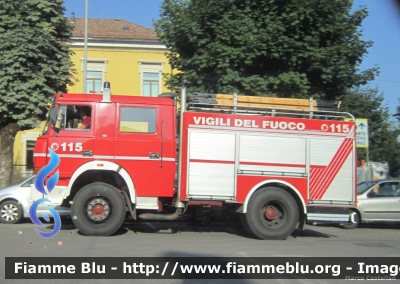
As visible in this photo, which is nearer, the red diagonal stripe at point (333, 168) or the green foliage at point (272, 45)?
the red diagonal stripe at point (333, 168)

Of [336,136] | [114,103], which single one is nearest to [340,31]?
[336,136]

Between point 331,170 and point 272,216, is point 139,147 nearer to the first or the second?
point 272,216

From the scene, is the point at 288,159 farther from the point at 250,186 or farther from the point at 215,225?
the point at 215,225

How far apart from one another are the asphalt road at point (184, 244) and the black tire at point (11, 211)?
15.1 inches

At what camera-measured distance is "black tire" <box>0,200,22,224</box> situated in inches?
522

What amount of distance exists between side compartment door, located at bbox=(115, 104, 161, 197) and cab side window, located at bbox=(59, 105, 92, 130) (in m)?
0.63

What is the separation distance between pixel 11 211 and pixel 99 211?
411 cm

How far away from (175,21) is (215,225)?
5.87 metres

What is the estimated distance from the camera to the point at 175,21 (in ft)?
48.9

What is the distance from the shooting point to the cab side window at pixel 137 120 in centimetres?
1059

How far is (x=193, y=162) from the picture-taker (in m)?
10.5

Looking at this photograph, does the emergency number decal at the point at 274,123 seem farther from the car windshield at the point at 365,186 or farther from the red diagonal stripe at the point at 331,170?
the car windshield at the point at 365,186

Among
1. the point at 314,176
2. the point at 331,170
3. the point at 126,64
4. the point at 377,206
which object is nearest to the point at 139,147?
the point at 314,176

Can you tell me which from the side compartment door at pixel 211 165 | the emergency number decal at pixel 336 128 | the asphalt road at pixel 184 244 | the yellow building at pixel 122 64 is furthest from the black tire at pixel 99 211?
the yellow building at pixel 122 64
